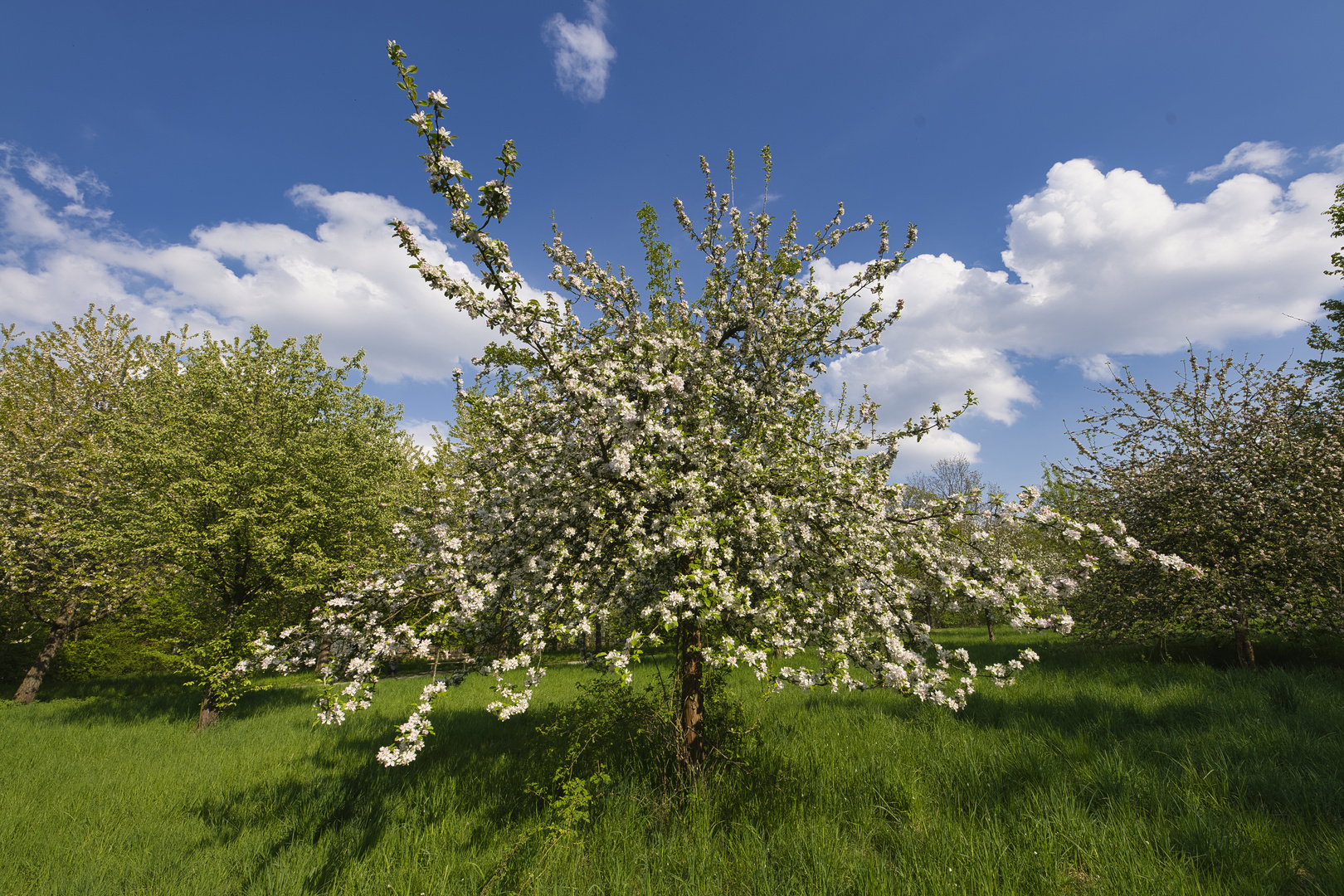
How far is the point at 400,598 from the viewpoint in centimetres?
587

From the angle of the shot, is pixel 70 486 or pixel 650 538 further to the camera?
pixel 70 486

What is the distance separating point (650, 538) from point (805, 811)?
381 centimetres

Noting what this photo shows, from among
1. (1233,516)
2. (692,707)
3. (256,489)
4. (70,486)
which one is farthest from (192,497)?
(1233,516)

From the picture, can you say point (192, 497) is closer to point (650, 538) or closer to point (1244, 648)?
point (650, 538)

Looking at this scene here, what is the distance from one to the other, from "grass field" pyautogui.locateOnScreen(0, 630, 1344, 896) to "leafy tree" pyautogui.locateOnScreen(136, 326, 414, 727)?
175 inches

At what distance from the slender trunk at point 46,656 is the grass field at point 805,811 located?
31.5 feet

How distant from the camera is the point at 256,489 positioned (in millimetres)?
12812

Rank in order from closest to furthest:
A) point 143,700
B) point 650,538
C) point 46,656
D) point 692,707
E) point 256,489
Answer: point 650,538 < point 692,707 < point 256,489 < point 143,700 < point 46,656

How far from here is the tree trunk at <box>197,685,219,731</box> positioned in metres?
13.0

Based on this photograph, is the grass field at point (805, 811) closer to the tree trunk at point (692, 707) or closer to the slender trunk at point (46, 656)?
Answer: the tree trunk at point (692, 707)

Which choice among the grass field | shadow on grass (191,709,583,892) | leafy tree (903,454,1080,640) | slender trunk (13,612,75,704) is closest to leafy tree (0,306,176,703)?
slender trunk (13,612,75,704)

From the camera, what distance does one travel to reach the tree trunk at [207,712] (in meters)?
13.0

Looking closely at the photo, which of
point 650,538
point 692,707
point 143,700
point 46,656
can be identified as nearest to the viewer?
point 650,538

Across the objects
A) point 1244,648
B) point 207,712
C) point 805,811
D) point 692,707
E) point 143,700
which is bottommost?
point 143,700
